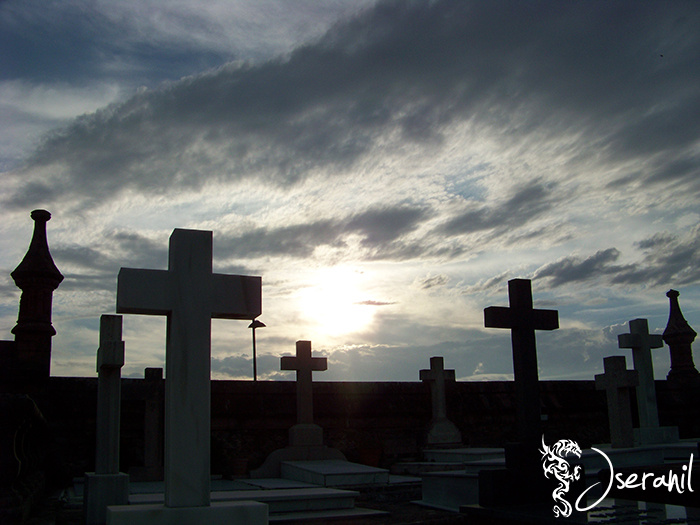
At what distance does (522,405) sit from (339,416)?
21.7 ft

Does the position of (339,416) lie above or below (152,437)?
above

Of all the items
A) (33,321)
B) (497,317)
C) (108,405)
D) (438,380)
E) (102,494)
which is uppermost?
(33,321)

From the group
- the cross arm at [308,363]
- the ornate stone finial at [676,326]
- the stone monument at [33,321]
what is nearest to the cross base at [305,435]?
the cross arm at [308,363]

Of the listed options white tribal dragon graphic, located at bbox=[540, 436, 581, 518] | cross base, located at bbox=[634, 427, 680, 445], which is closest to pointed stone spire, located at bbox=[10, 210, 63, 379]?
white tribal dragon graphic, located at bbox=[540, 436, 581, 518]

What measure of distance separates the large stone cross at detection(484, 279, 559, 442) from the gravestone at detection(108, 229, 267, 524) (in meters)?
3.94

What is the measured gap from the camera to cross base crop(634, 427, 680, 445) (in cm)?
1158

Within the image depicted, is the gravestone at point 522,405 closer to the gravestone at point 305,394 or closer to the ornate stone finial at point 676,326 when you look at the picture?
the gravestone at point 305,394

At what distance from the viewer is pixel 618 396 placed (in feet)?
34.0

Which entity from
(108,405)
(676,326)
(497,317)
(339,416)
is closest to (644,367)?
(676,326)

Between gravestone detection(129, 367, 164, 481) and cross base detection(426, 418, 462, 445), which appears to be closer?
gravestone detection(129, 367, 164, 481)

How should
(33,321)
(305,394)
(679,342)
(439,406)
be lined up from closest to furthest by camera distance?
(33,321) → (305,394) → (439,406) → (679,342)

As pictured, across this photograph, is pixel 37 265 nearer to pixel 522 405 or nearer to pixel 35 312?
pixel 35 312

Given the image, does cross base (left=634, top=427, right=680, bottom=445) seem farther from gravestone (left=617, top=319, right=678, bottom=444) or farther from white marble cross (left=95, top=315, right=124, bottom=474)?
white marble cross (left=95, top=315, right=124, bottom=474)

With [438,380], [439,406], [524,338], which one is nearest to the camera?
[524,338]
